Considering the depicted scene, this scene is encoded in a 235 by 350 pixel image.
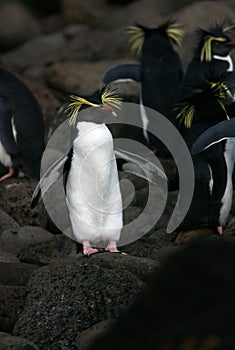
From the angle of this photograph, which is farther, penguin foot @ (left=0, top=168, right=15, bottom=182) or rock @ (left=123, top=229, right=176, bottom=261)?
penguin foot @ (left=0, top=168, right=15, bottom=182)

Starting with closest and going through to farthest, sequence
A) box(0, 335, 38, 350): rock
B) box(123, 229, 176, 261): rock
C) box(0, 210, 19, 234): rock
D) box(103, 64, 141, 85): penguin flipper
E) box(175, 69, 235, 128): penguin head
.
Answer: box(0, 335, 38, 350): rock, box(123, 229, 176, 261): rock, box(175, 69, 235, 128): penguin head, box(0, 210, 19, 234): rock, box(103, 64, 141, 85): penguin flipper

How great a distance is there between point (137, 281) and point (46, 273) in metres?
0.52

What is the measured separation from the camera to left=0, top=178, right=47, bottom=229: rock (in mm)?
8062

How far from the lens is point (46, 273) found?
559cm

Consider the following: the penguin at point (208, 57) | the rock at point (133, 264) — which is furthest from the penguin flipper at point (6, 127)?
the rock at point (133, 264)

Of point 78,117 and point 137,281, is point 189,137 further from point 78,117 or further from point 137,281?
point 137,281

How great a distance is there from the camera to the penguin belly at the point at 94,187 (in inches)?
258

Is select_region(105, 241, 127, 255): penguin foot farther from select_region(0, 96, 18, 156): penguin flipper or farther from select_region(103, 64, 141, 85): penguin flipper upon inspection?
select_region(103, 64, 141, 85): penguin flipper

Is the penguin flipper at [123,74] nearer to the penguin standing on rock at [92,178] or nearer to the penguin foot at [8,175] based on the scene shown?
the penguin foot at [8,175]

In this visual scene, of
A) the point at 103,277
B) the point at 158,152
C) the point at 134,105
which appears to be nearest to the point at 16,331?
the point at 103,277

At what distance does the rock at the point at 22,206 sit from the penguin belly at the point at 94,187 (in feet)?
4.49

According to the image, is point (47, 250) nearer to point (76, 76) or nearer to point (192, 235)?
point (192, 235)

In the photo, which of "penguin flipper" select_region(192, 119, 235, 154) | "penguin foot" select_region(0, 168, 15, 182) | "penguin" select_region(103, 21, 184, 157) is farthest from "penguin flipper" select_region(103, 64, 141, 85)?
"penguin flipper" select_region(192, 119, 235, 154)

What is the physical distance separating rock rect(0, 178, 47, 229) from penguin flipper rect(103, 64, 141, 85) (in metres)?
2.28
